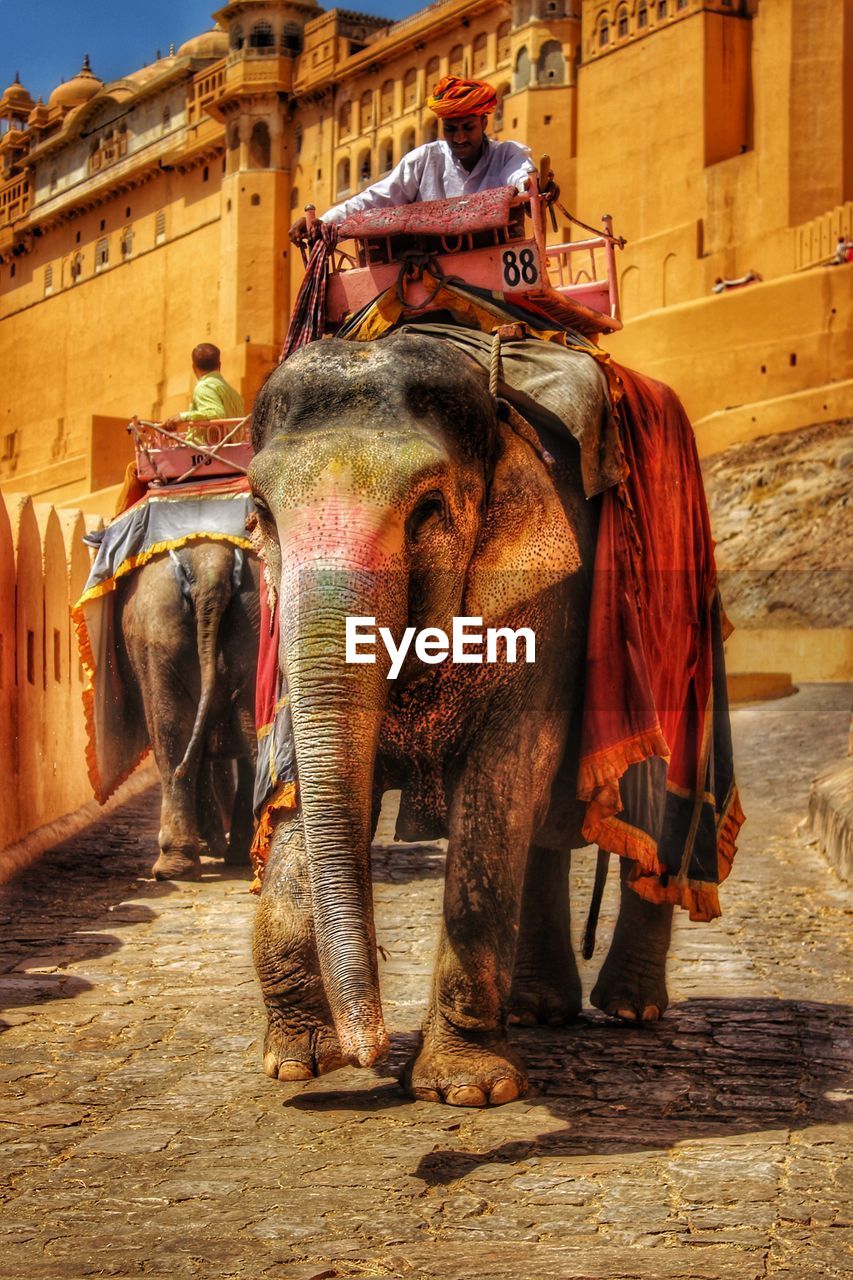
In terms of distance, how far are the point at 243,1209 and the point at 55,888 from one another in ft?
17.2

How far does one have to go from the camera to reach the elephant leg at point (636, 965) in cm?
567

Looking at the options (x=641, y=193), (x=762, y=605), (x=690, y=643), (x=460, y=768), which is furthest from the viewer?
(x=641, y=193)

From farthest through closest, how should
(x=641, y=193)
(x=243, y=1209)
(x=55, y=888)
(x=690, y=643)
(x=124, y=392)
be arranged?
(x=124, y=392) < (x=641, y=193) < (x=55, y=888) < (x=690, y=643) < (x=243, y=1209)

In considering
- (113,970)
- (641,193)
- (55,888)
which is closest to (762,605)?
(641,193)

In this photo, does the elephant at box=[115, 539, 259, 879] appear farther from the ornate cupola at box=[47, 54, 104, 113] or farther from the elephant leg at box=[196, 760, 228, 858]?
the ornate cupola at box=[47, 54, 104, 113]

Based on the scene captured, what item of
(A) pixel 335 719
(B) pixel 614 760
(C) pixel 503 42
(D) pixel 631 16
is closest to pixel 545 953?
(B) pixel 614 760

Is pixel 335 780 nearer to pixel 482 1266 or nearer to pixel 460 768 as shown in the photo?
pixel 460 768

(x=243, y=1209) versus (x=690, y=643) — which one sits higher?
(x=690, y=643)

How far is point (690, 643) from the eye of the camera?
19.1ft

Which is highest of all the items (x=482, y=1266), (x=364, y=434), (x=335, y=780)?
(x=364, y=434)

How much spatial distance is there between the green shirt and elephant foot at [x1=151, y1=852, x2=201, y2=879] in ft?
7.69

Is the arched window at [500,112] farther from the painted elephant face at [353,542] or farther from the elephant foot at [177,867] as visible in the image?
the painted elephant face at [353,542]

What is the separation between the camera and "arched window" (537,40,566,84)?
137 ft

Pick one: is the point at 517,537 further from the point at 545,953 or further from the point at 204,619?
the point at 204,619
